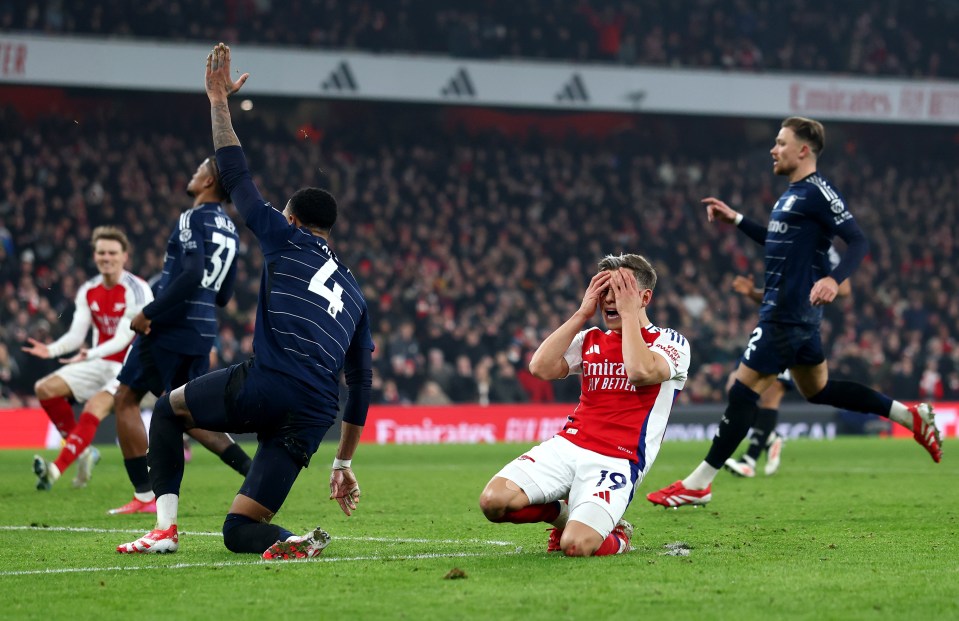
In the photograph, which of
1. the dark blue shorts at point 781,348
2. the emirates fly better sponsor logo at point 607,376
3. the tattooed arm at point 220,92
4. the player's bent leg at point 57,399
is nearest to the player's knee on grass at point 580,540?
the emirates fly better sponsor logo at point 607,376

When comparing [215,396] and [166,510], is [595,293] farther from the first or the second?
[166,510]

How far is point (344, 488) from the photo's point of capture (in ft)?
19.9

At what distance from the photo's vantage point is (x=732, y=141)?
33.7 meters

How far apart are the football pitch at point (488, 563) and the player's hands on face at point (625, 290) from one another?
1.11 metres

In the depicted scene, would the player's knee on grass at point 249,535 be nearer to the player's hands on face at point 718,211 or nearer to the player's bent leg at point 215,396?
the player's bent leg at point 215,396

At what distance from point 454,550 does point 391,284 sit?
18601 mm

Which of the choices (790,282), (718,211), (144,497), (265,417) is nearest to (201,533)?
(265,417)

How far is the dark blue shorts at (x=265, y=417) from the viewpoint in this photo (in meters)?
5.82

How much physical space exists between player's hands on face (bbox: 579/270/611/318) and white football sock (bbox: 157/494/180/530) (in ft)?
6.78

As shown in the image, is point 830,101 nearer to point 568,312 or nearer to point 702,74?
point 702,74

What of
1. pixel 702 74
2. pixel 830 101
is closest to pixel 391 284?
pixel 702 74

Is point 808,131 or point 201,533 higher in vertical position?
point 808,131

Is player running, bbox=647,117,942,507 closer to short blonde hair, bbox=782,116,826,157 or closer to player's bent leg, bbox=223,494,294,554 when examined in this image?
short blonde hair, bbox=782,116,826,157

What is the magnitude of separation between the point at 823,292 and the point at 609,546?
111 inches
